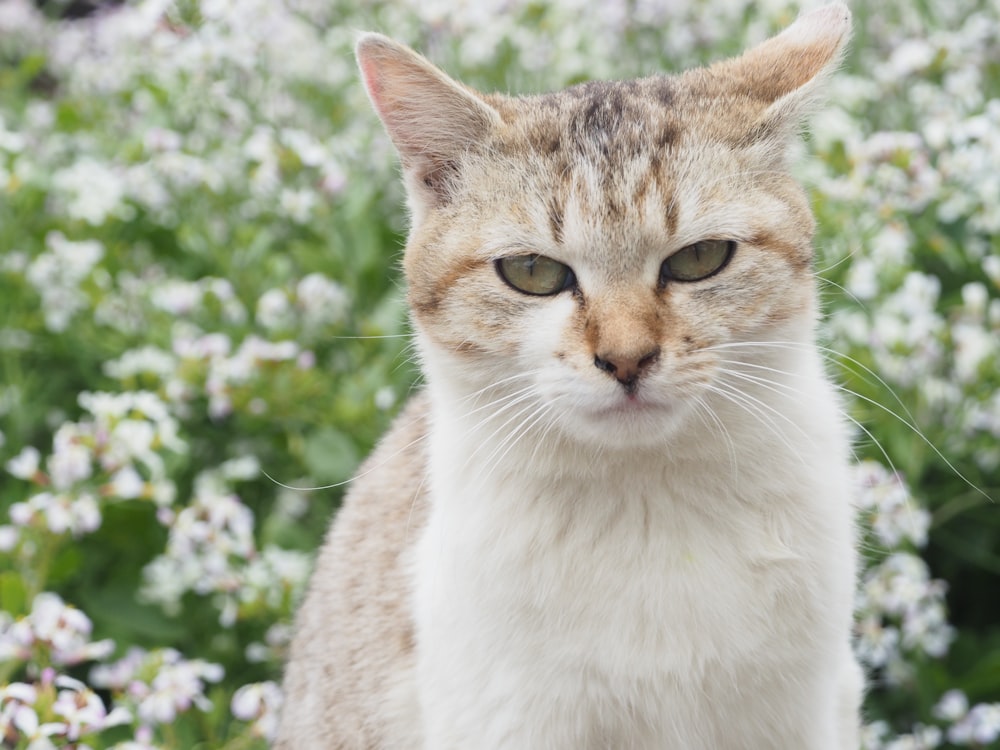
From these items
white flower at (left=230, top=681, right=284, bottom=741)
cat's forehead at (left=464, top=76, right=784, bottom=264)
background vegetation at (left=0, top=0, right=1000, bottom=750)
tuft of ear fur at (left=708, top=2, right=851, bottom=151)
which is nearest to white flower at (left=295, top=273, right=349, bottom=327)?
background vegetation at (left=0, top=0, right=1000, bottom=750)

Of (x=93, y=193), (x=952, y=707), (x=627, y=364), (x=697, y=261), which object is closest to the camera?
(x=627, y=364)

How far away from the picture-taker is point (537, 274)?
6.29ft

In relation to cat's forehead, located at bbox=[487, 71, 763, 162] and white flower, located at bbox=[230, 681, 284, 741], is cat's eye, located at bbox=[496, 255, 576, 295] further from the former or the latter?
white flower, located at bbox=[230, 681, 284, 741]

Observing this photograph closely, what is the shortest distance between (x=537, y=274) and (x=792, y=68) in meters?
0.62

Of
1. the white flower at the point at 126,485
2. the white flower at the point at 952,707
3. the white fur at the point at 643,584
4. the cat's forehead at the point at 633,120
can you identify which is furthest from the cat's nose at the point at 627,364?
the white flower at the point at 952,707

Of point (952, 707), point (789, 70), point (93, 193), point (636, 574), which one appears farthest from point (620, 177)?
point (93, 193)

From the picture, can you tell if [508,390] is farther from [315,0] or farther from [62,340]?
[315,0]

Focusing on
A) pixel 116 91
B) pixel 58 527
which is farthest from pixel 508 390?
pixel 116 91

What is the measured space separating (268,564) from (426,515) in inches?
32.7

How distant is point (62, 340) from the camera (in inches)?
145

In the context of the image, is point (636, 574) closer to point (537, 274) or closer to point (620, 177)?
point (537, 274)

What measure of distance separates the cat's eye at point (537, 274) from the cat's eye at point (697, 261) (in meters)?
0.16

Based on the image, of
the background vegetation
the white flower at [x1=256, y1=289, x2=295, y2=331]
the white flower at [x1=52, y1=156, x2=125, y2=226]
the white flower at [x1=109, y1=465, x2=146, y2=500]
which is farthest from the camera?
the white flower at [x1=52, y1=156, x2=125, y2=226]

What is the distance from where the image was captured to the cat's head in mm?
1821
